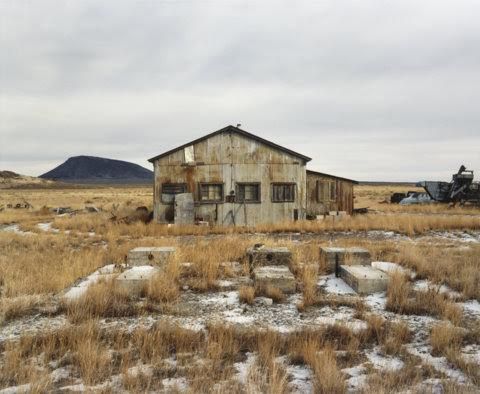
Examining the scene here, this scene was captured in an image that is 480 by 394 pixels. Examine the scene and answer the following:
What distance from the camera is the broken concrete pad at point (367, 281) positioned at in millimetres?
6613

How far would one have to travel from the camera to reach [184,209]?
1720 centimetres

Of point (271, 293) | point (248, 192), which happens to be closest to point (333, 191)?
point (248, 192)

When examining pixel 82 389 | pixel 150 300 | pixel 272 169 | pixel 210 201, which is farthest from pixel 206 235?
pixel 82 389

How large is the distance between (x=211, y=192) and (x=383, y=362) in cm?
1430

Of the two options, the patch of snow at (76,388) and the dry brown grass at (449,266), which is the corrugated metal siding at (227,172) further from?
the patch of snow at (76,388)

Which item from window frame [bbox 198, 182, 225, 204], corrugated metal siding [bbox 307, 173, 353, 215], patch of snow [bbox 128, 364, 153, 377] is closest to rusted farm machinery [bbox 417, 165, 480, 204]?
corrugated metal siding [bbox 307, 173, 353, 215]

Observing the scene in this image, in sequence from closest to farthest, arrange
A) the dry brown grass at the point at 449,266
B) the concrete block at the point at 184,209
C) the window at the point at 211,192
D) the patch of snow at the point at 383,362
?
the patch of snow at the point at 383,362
the dry brown grass at the point at 449,266
the concrete block at the point at 184,209
the window at the point at 211,192

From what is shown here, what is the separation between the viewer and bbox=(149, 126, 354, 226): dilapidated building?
17.8 m

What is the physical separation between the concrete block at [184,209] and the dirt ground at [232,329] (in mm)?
7827

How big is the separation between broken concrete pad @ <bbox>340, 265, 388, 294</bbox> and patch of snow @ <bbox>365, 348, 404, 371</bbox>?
2.28 meters

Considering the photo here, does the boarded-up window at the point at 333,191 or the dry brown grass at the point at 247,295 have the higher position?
the boarded-up window at the point at 333,191

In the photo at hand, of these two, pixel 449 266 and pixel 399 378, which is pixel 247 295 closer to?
pixel 399 378

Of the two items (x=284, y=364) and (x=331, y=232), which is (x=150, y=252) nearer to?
(x=284, y=364)

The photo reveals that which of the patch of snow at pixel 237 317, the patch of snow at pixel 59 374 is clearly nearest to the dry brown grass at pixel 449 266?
the patch of snow at pixel 237 317
